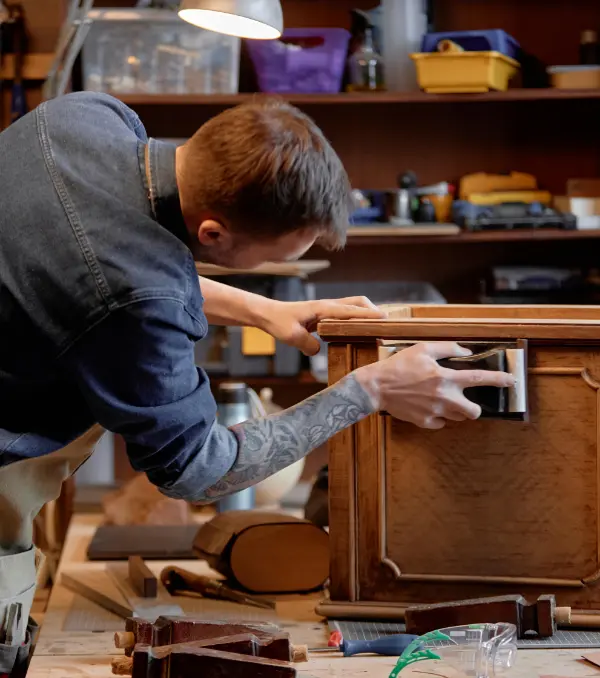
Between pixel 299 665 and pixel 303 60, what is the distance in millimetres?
2364

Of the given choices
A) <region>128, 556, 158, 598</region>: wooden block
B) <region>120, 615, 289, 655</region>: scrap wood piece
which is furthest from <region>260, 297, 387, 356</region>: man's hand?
<region>120, 615, 289, 655</region>: scrap wood piece

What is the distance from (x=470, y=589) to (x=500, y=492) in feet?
0.49

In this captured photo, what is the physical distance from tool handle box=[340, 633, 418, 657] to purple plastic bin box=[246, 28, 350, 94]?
2.30m

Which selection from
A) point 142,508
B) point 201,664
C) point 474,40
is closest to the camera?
point 201,664

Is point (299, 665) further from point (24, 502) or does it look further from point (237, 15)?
point (237, 15)

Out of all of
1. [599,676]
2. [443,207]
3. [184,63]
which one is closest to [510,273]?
[443,207]

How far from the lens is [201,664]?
3.86 feet

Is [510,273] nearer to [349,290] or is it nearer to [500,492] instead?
[349,290]

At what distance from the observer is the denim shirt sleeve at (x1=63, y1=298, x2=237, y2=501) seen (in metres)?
1.26

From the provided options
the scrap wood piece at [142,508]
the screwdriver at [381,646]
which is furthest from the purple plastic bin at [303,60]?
the screwdriver at [381,646]

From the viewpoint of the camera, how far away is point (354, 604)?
160cm

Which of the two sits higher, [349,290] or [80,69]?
[80,69]

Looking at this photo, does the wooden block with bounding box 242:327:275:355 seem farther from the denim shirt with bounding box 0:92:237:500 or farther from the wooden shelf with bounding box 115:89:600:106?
the denim shirt with bounding box 0:92:237:500

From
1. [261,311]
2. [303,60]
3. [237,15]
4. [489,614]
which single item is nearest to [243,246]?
[261,311]
